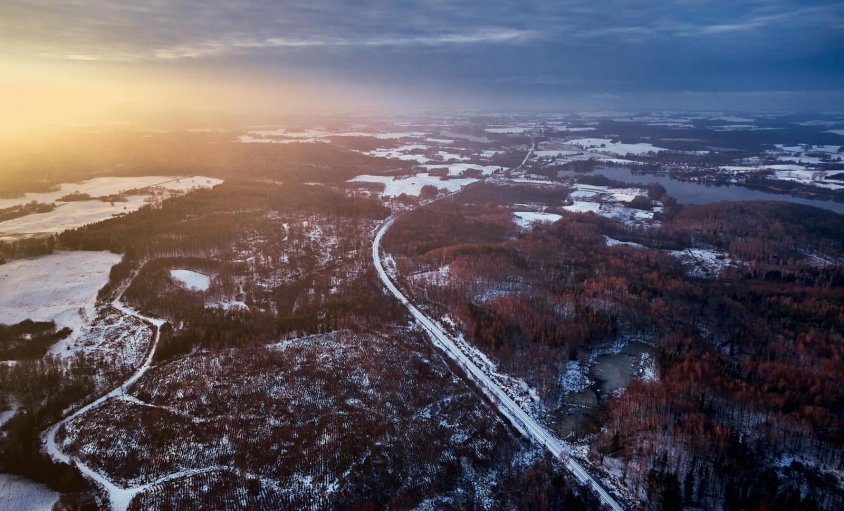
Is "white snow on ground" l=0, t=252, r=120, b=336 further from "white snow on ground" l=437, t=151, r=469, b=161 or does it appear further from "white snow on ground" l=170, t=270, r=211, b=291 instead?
"white snow on ground" l=437, t=151, r=469, b=161

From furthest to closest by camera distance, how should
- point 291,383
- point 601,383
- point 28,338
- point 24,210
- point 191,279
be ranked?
point 24,210 < point 191,279 < point 28,338 < point 601,383 < point 291,383

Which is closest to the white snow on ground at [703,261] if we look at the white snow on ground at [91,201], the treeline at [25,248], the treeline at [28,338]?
the treeline at [28,338]

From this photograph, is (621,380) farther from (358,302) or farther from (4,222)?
(4,222)

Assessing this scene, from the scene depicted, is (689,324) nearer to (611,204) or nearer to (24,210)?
(611,204)

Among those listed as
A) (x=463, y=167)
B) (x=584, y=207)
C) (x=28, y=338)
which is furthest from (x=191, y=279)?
(x=463, y=167)

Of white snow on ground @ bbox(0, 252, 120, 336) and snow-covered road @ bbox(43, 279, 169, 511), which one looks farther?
white snow on ground @ bbox(0, 252, 120, 336)

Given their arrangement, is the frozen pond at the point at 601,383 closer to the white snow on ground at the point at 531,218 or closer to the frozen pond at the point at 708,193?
the white snow on ground at the point at 531,218

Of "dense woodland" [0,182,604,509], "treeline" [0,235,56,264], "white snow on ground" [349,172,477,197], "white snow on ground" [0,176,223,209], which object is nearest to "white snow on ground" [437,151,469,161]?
"white snow on ground" [349,172,477,197]
